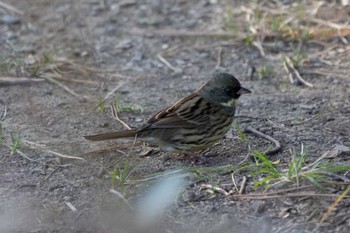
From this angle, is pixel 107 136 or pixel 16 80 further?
pixel 16 80

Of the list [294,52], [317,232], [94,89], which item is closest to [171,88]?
[94,89]

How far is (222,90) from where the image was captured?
19.7 feet

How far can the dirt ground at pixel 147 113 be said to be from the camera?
4855mm

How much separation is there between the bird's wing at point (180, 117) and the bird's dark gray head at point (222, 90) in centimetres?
12

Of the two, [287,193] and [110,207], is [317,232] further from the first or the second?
[110,207]

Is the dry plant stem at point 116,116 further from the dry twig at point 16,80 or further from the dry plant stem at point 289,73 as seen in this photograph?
the dry plant stem at point 289,73

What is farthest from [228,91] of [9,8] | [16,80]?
[9,8]

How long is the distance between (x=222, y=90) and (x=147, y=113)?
2.78ft

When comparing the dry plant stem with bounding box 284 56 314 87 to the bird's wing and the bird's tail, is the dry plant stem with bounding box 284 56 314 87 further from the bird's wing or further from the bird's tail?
the bird's tail

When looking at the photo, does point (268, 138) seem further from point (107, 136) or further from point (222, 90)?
point (107, 136)

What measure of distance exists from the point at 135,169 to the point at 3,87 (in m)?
2.19

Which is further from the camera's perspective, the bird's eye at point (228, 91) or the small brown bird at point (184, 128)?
the bird's eye at point (228, 91)

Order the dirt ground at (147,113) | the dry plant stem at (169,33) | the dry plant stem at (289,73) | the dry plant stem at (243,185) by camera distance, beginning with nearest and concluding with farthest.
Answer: the dirt ground at (147,113) < the dry plant stem at (243,185) < the dry plant stem at (289,73) < the dry plant stem at (169,33)

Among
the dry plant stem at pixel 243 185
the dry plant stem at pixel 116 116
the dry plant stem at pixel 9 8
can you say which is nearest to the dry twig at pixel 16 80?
the dry plant stem at pixel 116 116
